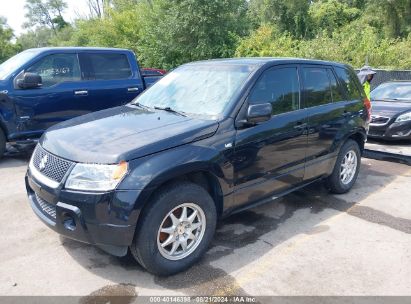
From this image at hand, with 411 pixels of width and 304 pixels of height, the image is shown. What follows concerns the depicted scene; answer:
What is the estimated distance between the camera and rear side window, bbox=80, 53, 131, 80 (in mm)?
7207

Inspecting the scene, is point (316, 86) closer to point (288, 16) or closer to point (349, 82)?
point (349, 82)

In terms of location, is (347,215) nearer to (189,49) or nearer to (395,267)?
(395,267)

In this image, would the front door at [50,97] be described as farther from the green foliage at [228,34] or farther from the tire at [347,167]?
the green foliage at [228,34]

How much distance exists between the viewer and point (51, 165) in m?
3.27

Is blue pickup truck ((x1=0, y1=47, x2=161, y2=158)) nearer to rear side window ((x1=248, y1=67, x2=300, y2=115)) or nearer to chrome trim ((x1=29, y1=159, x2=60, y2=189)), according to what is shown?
chrome trim ((x1=29, y1=159, x2=60, y2=189))

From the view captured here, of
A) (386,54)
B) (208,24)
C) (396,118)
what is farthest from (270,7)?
(396,118)

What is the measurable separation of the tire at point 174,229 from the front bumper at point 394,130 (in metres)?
6.34

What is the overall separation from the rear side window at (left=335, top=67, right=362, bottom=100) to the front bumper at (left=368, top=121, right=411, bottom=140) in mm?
3420

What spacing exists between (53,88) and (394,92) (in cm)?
801

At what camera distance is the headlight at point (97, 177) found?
2923 millimetres

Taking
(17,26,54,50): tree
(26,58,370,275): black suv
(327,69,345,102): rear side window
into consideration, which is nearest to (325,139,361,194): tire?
(26,58,370,275): black suv

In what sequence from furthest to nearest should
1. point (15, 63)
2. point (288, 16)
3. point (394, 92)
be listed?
point (288, 16)
point (394, 92)
point (15, 63)

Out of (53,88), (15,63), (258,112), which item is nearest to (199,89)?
(258,112)

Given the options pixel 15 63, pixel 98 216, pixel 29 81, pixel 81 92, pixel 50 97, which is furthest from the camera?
pixel 81 92
